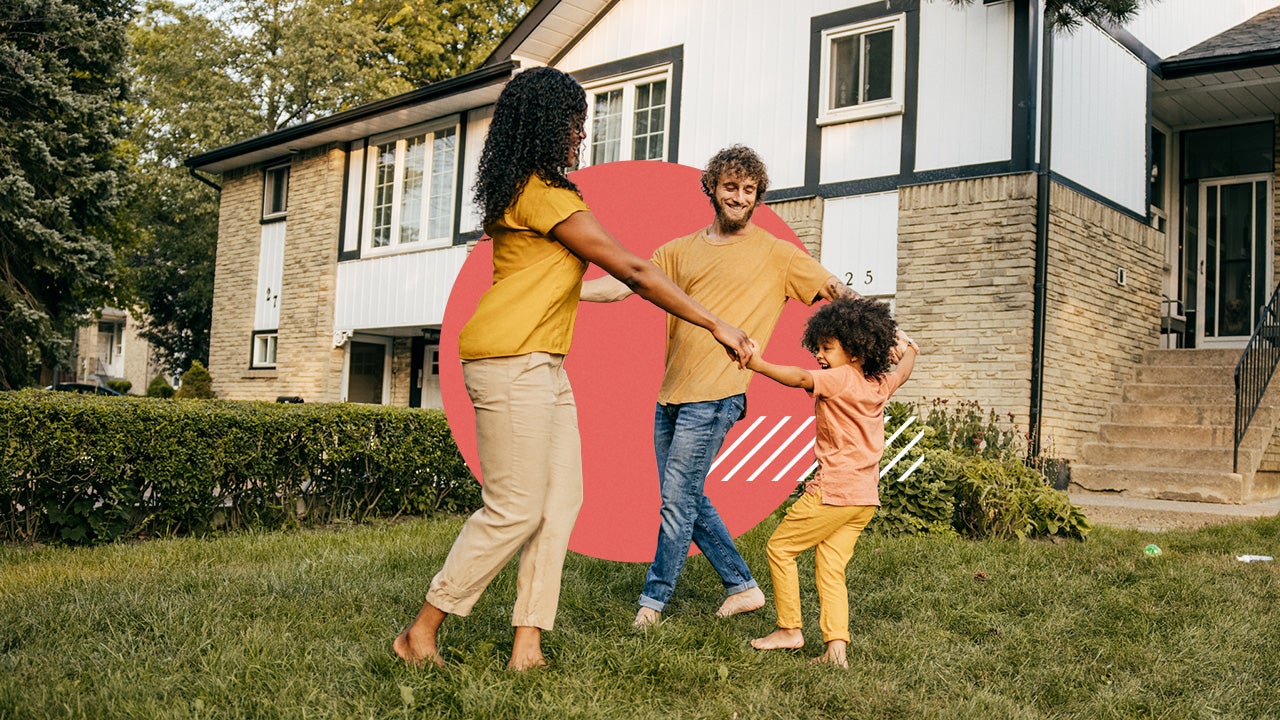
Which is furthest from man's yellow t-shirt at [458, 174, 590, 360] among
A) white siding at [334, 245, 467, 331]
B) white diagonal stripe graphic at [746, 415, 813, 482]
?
white siding at [334, 245, 467, 331]

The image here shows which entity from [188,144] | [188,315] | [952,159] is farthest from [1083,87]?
[188,315]

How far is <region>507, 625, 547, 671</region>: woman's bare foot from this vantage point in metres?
3.49

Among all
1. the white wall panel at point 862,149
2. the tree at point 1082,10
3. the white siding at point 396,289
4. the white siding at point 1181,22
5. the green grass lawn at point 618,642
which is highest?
the white siding at point 1181,22

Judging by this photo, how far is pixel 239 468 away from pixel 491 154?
4.49 meters

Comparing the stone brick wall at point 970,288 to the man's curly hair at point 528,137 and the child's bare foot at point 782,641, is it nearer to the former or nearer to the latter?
the child's bare foot at point 782,641

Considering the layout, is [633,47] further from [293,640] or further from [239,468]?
[293,640]

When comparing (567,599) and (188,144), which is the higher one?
(188,144)

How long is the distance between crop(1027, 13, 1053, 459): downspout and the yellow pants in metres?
7.10

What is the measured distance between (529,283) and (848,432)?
140 centimetres

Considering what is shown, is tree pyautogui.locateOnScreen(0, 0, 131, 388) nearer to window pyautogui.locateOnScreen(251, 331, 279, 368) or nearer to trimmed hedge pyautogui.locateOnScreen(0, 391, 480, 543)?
window pyautogui.locateOnScreen(251, 331, 279, 368)

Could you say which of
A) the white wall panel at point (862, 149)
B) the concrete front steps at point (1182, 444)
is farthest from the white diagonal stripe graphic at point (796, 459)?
the white wall panel at point (862, 149)

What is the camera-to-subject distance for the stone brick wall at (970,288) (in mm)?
10734

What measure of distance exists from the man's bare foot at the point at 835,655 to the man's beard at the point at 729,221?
1767 mm

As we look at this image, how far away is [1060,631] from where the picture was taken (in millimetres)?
4562
